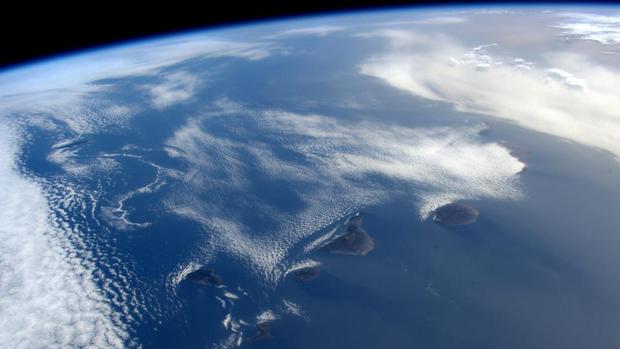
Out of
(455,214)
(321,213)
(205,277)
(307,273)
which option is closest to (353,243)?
(307,273)

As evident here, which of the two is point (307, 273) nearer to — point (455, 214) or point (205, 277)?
point (205, 277)

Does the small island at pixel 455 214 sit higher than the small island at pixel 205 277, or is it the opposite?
the small island at pixel 205 277

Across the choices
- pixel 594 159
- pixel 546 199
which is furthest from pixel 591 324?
pixel 594 159

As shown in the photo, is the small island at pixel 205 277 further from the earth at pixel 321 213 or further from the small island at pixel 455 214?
the small island at pixel 455 214

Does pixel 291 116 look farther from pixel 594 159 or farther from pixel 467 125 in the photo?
pixel 594 159

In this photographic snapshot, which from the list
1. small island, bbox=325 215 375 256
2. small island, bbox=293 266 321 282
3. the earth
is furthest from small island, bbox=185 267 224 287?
small island, bbox=325 215 375 256

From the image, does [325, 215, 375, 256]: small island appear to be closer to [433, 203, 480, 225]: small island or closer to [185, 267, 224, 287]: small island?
[433, 203, 480, 225]: small island

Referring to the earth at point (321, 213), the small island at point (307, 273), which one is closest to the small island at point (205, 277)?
the earth at point (321, 213)
